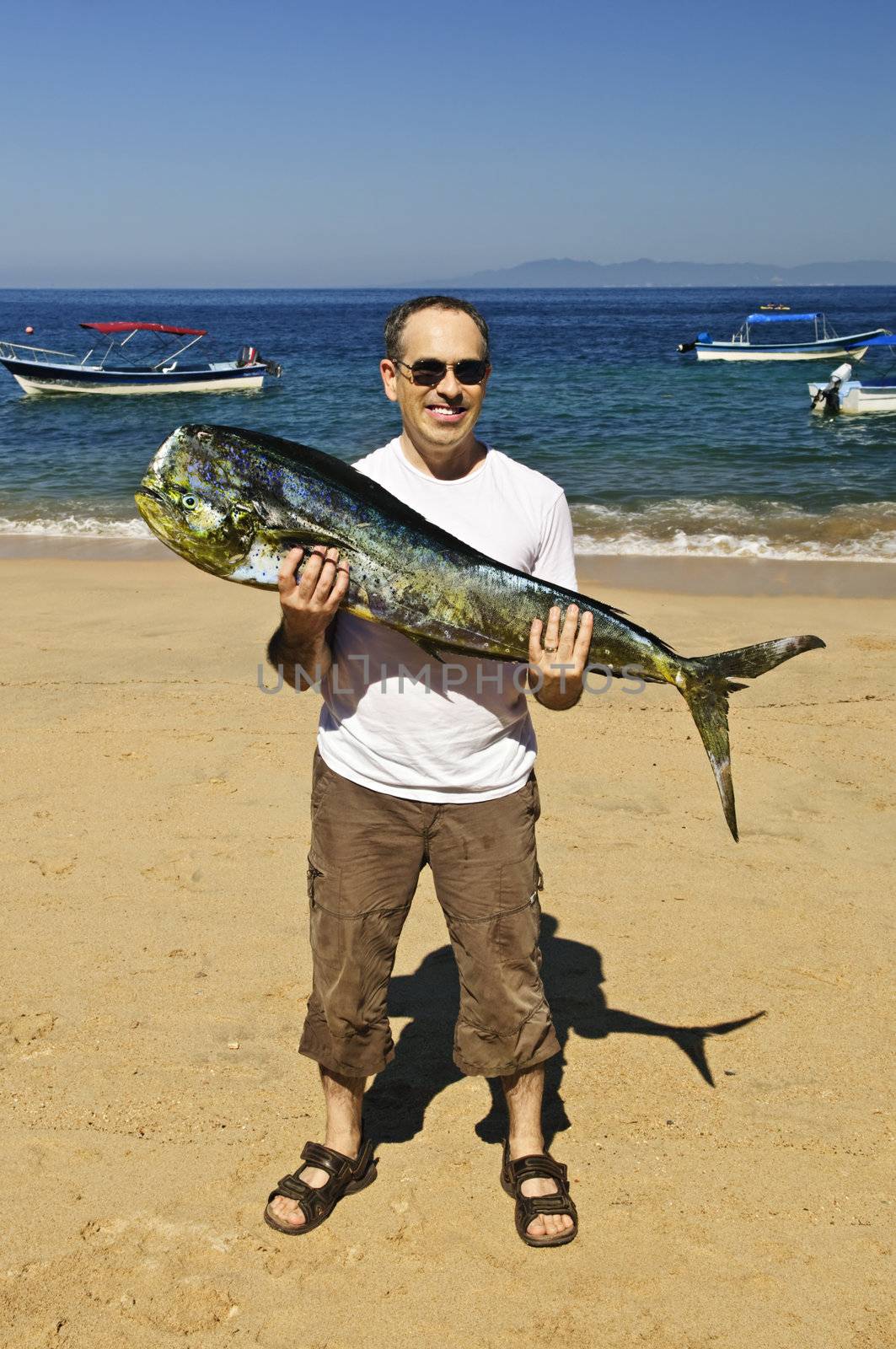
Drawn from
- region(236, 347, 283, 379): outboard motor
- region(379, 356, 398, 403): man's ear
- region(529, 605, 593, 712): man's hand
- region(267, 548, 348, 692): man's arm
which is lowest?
region(236, 347, 283, 379): outboard motor

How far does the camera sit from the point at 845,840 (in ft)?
17.5

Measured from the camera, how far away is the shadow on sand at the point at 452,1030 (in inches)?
141

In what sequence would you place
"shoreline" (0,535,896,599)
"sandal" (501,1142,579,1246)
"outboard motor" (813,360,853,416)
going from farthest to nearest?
"outboard motor" (813,360,853,416) → "shoreline" (0,535,896,599) → "sandal" (501,1142,579,1246)

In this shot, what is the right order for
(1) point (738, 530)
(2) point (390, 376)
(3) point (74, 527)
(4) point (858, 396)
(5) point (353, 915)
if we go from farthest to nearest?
(4) point (858, 396), (3) point (74, 527), (1) point (738, 530), (5) point (353, 915), (2) point (390, 376)

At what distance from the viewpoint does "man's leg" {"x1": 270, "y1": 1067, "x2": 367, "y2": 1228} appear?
3.12 m

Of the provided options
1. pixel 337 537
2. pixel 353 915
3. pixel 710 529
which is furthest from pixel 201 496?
pixel 710 529

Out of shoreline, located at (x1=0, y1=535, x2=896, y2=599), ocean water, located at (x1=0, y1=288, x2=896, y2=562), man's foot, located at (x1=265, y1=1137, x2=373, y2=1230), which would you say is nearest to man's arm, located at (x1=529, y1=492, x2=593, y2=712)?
man's foot, located at (x1=265, y1=1137, x2=373, y2=1230)

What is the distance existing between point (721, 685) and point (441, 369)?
119 centimetres

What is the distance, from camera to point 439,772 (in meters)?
2.82

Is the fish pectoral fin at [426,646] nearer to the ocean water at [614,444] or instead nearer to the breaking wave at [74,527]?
the ocean water at [614,444]

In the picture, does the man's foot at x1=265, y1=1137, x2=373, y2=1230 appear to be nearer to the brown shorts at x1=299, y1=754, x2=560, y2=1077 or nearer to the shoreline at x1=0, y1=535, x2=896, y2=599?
the brown shorts at x1=299, y1=754, x2=560, y2=1077

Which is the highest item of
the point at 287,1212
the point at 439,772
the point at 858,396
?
the point at 439,772

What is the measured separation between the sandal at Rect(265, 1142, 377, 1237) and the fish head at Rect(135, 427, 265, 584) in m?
1.89

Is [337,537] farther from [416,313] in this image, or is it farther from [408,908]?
[408,908]
